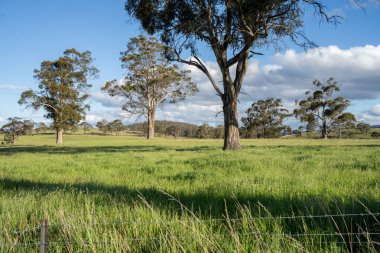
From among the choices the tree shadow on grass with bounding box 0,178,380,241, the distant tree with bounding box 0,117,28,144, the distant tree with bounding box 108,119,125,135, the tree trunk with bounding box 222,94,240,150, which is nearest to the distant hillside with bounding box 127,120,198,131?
the distant tree with bounding box 108,119,125,135

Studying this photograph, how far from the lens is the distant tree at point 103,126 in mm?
103250

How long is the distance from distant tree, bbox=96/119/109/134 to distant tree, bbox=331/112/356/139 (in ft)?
216

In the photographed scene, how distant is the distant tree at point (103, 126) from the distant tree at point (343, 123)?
65.8 m

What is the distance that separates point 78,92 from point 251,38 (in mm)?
32408

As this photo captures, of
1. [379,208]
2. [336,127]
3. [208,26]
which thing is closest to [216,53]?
[208,26]

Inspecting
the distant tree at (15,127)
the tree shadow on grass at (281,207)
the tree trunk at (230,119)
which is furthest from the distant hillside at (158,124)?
the tree shadow on grass at (281,207)

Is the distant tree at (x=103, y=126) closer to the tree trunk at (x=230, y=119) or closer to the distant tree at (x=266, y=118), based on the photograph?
the distant tree at (x=266, y=118)

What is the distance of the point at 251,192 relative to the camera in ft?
17.1

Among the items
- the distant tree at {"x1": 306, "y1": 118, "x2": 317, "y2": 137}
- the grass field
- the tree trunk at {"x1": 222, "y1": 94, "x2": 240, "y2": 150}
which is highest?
the distant tree at {"x1": 306, "y1": 118, "x2": 317, "y2": 137}

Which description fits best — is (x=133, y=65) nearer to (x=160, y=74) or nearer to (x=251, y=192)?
(x=160, y=74)

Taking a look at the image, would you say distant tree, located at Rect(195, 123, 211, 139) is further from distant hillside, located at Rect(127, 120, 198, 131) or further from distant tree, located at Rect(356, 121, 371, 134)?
distant tree, located at Rect(356, 121, 371, 134)

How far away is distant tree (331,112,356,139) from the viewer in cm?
5969

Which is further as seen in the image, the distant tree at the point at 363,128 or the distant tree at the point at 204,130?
the distant tree at the point at 204,130

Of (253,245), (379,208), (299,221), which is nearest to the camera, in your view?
(253,245)
